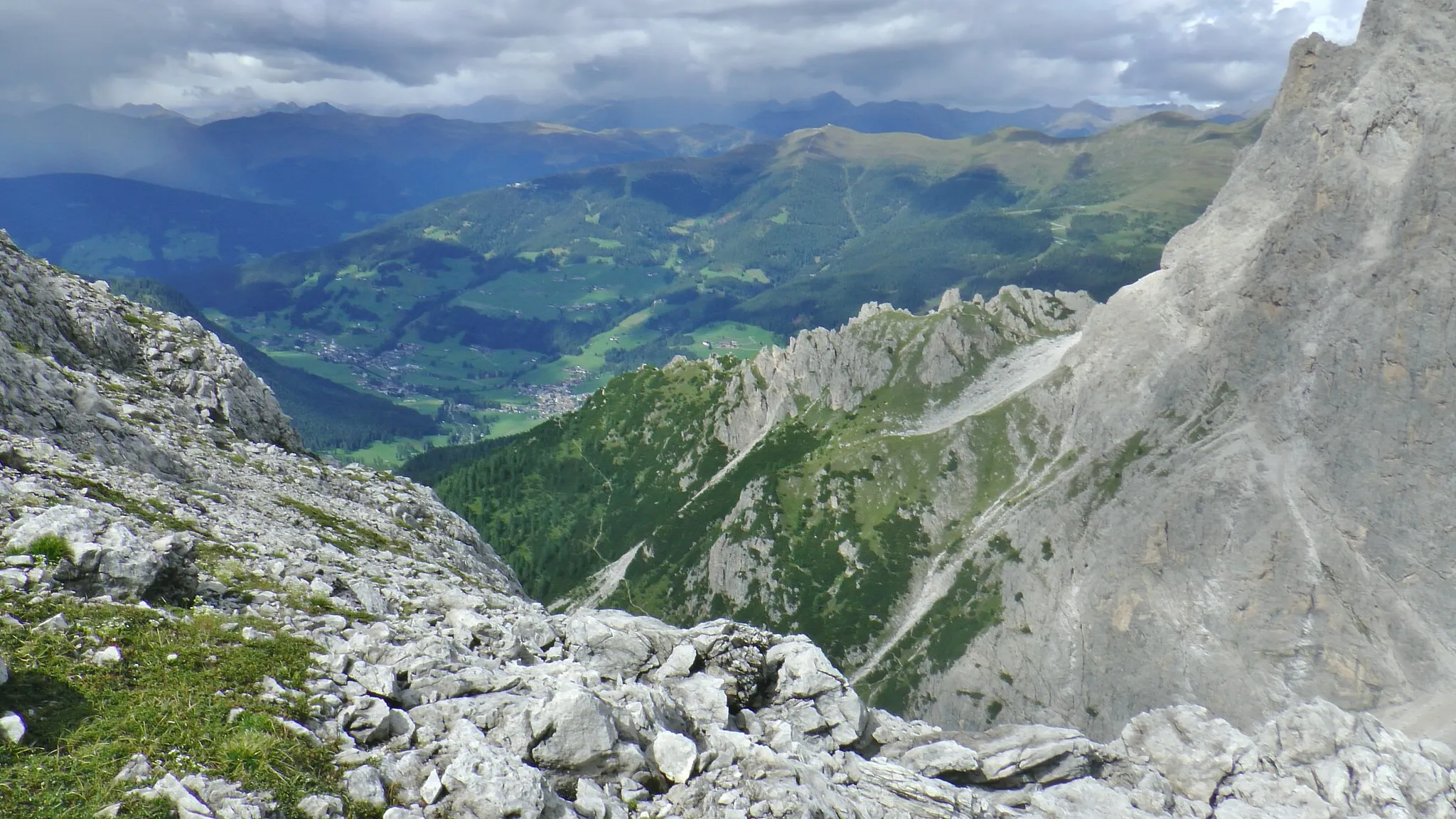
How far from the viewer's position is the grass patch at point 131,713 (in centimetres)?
1416

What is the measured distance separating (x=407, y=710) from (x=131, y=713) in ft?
19.1

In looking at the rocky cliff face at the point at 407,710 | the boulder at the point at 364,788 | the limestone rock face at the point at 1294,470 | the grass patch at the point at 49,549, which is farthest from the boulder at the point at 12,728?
the limestone rock face at the point at 1294,470

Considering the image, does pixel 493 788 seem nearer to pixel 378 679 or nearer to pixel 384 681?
pixel 384 681

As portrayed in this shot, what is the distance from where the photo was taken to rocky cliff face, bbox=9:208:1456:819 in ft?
52.5

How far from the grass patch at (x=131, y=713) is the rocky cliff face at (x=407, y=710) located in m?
0.06

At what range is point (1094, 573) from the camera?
575 feet

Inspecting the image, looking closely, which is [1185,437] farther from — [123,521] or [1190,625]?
[123,521]

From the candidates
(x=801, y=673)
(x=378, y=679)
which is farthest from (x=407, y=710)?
(x=801, y=673)

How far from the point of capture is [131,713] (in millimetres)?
16484

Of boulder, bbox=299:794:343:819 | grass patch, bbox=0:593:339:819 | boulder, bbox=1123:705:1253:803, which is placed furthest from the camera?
boulder, bbox=1123:705:1253:803

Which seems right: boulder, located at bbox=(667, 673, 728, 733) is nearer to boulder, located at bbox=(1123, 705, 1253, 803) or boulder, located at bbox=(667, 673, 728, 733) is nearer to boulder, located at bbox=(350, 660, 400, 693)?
boulder, located at bbox=(350, 660, 400, 693)

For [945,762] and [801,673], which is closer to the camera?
[945,762]

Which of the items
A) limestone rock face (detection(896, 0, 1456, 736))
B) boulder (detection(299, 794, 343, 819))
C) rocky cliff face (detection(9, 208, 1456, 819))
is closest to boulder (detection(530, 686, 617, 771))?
rocky cliff face (detection(9, 208, 1456, 819))

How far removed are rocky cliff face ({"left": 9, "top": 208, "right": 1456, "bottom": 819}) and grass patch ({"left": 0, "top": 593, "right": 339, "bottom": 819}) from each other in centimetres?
6
